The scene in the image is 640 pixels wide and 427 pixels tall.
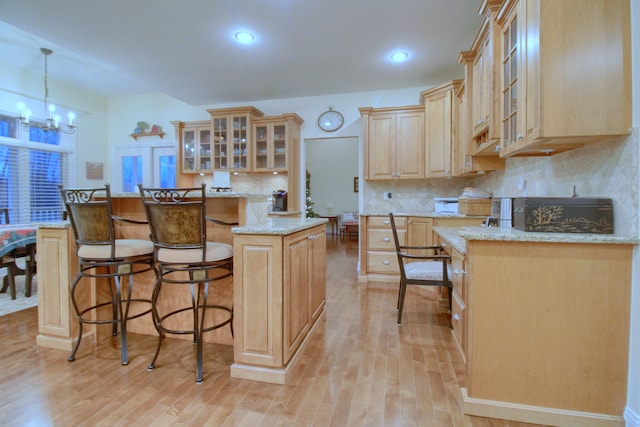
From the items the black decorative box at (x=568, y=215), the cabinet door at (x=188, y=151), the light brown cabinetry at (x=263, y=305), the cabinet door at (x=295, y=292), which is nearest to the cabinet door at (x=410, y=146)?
the cabinet door at (x=295, y=292)

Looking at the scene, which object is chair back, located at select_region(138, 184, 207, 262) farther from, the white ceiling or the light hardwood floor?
the white ceiling

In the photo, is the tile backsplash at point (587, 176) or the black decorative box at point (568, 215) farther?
the black decorative box at point (568, 215)

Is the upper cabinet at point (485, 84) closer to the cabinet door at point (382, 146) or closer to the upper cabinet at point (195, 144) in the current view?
the cabinet door at point (382, 146)

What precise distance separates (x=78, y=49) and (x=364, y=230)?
4.11m

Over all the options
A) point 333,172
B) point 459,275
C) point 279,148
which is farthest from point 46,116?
point 333,172

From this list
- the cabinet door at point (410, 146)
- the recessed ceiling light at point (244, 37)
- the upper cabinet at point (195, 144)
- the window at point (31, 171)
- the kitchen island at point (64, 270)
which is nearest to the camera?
the kitchen island at point (64, 270)

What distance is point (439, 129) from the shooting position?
4.06 meters

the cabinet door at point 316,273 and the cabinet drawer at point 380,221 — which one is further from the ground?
the cabinet drawer at point 380,221

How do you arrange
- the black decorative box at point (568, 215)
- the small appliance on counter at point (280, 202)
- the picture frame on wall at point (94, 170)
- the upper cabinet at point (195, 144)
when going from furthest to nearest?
the picture frame on wall at point (94, 170) → the upper cabinet at point (195, 144) → the small appliance on counter at point (280, 202) → the black decorative box at point (568, 215)

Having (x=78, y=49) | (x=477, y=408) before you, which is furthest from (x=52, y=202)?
(x=477, y=408)

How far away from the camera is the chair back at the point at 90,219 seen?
197 centimetres

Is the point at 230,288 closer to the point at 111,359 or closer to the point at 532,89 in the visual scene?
the point at 111,359

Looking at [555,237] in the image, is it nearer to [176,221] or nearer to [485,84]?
[485,84]

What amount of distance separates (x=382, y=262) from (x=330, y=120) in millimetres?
2511
